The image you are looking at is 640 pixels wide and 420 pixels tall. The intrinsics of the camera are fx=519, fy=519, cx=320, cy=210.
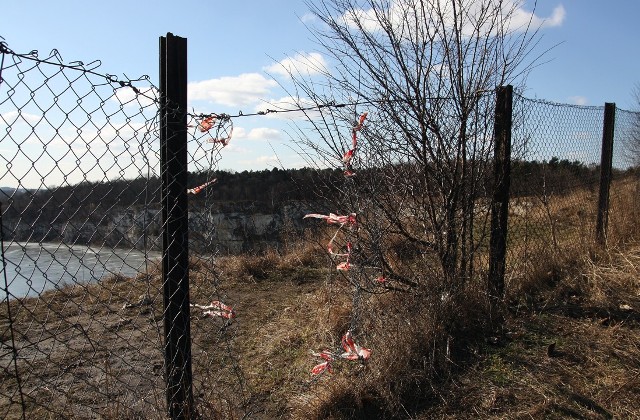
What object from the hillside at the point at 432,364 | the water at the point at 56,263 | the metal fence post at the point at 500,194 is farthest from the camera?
the metal fence post at the point at 500,194

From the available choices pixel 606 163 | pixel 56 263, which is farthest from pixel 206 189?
pixel 606 163

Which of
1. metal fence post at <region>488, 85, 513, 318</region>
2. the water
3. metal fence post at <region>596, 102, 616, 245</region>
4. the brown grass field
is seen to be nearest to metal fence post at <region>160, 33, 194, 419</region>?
the brown grass field

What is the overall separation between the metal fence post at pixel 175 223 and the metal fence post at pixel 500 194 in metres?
2.46

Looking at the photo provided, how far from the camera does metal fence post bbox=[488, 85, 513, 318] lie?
13.4ft

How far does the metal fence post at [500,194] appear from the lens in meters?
4.09

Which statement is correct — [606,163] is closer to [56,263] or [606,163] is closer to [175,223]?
[175,223]

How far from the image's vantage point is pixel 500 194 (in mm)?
4199

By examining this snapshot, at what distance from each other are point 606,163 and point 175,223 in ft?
17.6

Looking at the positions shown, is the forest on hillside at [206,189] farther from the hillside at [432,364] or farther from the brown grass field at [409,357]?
the hillside at [432,364]

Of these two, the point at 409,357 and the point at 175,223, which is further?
the point at 409,357

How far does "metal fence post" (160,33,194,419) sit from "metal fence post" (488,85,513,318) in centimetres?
246

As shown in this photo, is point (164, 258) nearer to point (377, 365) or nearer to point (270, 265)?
point (377, 365)

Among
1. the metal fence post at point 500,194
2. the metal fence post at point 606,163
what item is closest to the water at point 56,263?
the metal fence post at point 500,194

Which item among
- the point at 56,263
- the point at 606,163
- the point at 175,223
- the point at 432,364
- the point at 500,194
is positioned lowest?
the point at 432,364
